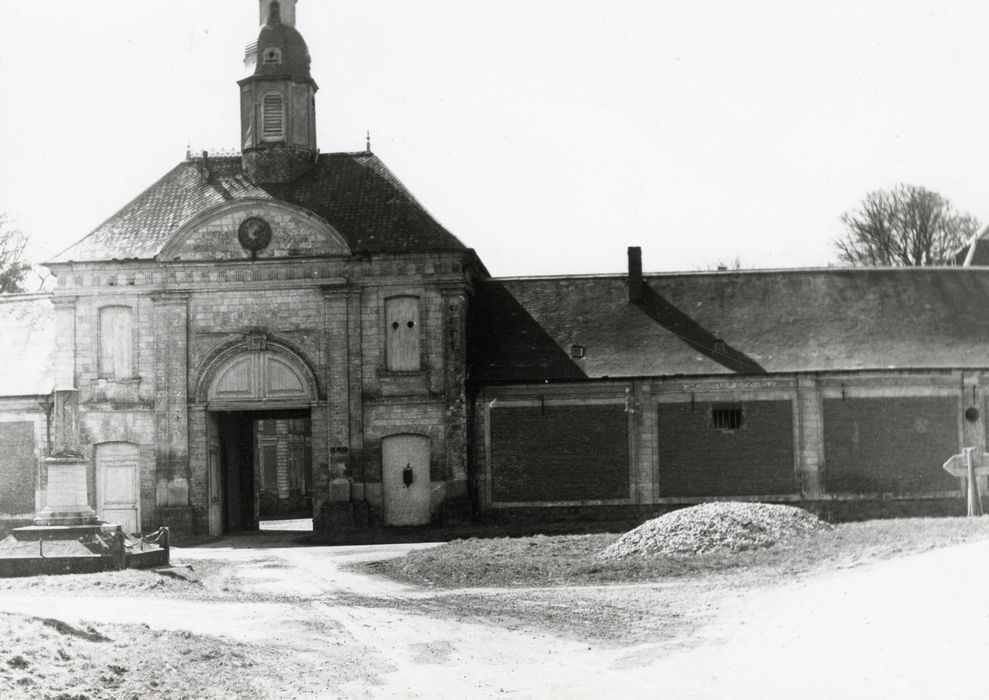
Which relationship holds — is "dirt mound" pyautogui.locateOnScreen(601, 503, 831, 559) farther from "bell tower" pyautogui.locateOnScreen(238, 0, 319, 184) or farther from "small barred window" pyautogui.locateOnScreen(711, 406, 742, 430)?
"bell tower" pyautogui.locateOnScreen(238, 0, 319, 184)

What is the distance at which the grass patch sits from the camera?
1820 cm

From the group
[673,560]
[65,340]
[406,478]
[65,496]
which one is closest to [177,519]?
[65,340]

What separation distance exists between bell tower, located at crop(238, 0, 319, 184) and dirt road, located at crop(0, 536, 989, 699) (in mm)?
18682

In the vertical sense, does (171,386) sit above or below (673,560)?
above

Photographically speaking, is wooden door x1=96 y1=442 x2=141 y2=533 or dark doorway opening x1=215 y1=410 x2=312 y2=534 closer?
wooden door x1=96 y1=442 x2=141 y2=533

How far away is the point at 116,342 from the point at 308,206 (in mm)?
6325

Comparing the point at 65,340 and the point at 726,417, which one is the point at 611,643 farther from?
the point at 65,340

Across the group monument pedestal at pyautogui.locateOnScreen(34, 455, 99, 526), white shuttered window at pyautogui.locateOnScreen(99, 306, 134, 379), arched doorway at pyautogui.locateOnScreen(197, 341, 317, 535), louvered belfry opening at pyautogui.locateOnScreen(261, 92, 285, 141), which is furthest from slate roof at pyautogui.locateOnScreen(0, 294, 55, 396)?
monument pedestal at pyautogui.locateOnScreen(34, 455, 99, 526)

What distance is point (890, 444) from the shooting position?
32000 mm

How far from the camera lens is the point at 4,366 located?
34.5m

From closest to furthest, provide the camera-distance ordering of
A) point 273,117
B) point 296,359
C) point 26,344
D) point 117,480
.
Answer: point 296,359 < point 117,480 < point 26,344 < point 273,117

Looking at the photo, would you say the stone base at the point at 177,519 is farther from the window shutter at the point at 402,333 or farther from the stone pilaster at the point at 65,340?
the window shutter at the point at 402,333

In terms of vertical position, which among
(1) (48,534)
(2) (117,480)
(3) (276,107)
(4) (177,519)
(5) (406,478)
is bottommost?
(4) (177,519)

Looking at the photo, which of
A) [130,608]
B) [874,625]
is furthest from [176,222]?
[874,625]
